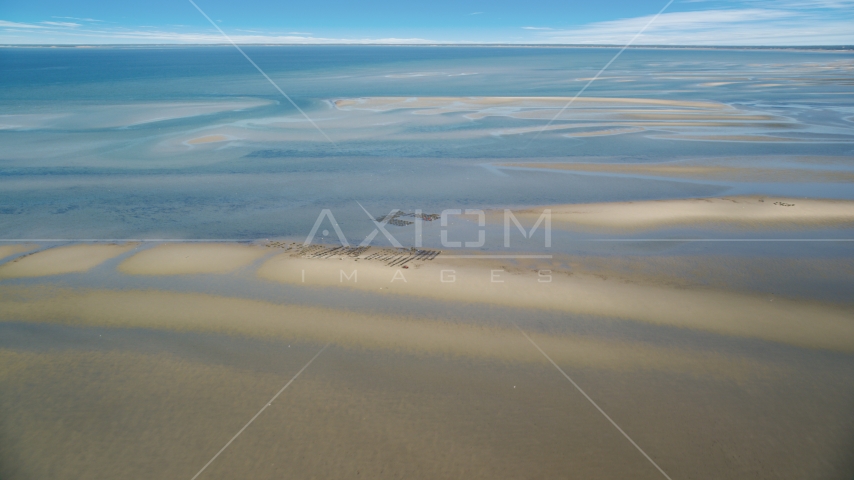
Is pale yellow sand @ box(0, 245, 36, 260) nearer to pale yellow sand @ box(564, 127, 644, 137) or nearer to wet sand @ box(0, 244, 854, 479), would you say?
wet sand @ box(0, 244, 854, 479)

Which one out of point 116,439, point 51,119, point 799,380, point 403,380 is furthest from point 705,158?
point 51,119

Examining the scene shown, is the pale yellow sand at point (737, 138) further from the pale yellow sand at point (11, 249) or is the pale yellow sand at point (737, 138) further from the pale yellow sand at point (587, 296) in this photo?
the pale yellow sand at point (11, 249)

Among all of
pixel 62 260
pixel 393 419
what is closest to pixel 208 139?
pixel 62 260

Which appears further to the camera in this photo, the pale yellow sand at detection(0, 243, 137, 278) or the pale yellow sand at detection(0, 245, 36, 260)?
the pale yellow sand at detection(0, 245, 36, 260)

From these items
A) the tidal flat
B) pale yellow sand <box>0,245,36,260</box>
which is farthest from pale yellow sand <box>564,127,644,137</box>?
pale yellow sand <box>0,245,36,260</box>

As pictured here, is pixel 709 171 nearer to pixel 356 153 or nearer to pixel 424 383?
pixel 356 153

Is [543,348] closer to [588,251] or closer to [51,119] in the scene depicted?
[588,251]
